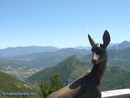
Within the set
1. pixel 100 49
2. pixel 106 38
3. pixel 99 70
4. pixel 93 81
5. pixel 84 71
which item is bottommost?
pixel 84 71

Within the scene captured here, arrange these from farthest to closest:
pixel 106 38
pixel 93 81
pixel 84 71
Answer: pixel 84 71 < pixel 93 81 < pixel 106 38

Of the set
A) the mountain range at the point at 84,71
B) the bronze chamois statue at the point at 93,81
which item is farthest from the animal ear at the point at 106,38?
the mountain range at the point at 84,71

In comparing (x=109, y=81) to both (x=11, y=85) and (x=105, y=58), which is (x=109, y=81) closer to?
(x=11, y=85)

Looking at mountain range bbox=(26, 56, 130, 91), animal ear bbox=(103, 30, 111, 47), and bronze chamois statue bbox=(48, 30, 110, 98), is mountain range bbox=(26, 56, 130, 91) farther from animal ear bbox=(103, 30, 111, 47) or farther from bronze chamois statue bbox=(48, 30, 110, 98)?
animal ear bbox=(103, 30, 111, 47)

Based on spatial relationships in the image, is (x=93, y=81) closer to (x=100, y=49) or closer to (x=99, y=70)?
(x=99, y=70)

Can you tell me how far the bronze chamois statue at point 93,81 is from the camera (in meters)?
Answer: 5.70

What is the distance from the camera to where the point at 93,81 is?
5.91 metres

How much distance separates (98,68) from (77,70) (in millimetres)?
169818

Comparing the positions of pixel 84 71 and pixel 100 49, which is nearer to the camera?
pixel 100 49

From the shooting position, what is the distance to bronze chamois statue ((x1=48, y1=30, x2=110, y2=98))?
18.7ft

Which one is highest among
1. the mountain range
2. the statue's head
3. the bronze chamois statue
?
the statue's head

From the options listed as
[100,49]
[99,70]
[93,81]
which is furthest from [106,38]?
[93,81]

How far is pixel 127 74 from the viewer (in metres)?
153

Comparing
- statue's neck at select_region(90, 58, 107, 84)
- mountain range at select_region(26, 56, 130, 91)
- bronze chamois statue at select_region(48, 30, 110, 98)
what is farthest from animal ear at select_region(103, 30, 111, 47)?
mountain range at select_region(26, 56, 130, 91)
